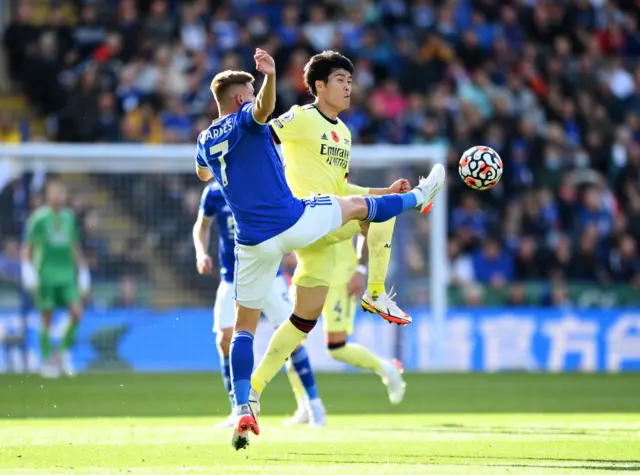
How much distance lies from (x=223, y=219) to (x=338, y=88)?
202cm

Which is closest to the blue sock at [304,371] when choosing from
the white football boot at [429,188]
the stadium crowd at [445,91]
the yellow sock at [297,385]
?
the yellow sock at [297,385]

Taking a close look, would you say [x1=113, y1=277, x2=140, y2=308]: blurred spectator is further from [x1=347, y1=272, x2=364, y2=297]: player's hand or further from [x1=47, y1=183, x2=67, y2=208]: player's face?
[x1=347, y1=272, x2=364, y2=297]: player's hand

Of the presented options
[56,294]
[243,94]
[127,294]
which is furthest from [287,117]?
[127,294]

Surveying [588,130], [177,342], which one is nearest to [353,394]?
[177,342]

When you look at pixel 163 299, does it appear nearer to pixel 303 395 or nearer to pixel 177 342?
pixel 177 342

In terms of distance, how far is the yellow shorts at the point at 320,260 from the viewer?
27.1 ft

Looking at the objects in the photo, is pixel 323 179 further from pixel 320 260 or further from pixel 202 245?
pixel 202 245

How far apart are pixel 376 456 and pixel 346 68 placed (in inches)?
105

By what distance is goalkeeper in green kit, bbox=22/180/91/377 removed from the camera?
52.0ft

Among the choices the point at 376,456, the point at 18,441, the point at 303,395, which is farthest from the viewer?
the point at 303,395

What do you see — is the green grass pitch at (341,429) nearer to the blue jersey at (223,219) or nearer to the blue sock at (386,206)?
the blue jersey at (223,219)

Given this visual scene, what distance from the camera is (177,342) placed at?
16469 millimetres

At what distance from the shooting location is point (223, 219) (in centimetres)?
1009

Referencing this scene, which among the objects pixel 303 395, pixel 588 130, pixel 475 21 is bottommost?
pixel 303 395
